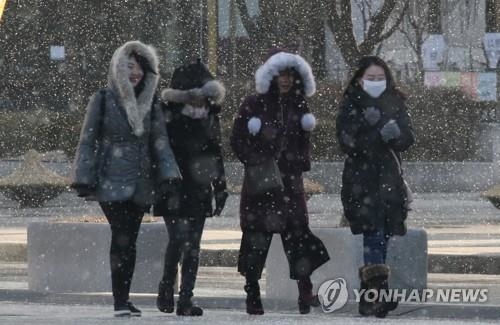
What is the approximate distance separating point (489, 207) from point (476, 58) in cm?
1977

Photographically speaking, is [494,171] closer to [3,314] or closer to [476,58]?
[476,58]

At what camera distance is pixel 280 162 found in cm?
1093

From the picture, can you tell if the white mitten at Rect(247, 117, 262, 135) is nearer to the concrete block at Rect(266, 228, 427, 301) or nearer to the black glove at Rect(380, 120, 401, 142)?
the black glove at Rect(380, 120, 401, 142)

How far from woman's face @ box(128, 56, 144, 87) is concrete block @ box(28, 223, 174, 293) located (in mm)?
1751

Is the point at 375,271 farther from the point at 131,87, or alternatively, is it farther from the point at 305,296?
the point at 131,87

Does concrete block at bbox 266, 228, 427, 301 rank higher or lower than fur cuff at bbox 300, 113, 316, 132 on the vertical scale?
lower

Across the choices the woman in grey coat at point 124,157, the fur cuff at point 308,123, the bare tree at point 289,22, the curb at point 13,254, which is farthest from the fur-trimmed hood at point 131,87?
the bare tree at point 289,22

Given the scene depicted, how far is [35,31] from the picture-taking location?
149 feet

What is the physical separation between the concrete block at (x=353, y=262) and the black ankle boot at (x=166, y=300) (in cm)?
123

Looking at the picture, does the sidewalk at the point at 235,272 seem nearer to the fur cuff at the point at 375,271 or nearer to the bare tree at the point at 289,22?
the fur cuff at the point at 375,271

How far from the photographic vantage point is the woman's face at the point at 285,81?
10984 millimetres

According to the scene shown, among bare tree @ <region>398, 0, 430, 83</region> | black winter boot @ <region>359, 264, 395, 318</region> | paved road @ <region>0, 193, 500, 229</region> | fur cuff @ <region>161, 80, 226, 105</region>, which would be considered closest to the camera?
black winter boot @ <region>359, 264, 395, 318</region>

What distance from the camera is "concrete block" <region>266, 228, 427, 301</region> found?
38.2 ft

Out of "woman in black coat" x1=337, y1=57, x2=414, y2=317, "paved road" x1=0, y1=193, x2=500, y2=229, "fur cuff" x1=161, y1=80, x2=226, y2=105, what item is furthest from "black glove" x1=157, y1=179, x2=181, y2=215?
"paved road" x1=0, y1=193, x2=500, y2=229
